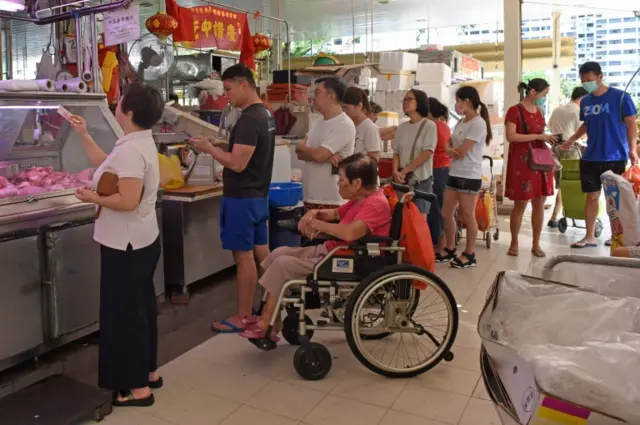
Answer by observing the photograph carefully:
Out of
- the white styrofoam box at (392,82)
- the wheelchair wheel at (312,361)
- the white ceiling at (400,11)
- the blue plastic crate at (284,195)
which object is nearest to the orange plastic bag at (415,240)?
the wheelchair wheel at (312,361)

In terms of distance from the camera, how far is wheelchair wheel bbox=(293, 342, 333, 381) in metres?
3.14

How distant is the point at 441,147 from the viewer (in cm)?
568

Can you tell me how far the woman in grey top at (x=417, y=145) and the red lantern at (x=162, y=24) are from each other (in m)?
2.51

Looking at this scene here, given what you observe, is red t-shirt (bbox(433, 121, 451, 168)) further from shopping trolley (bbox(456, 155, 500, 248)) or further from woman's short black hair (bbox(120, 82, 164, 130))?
woman's short black hair (bbox(120, 82, 164, 130))

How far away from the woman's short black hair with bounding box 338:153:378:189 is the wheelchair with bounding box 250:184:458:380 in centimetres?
19

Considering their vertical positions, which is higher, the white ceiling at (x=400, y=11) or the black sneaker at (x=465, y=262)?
the white ceiling at (x=400, y=11)

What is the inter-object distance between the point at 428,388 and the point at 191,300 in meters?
1.85

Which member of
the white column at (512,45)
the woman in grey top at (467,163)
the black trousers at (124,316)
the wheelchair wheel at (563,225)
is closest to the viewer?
the black trousers at (124,316)

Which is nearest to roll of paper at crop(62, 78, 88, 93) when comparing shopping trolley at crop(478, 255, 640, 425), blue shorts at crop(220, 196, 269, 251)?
blue shorts at crop(220, 196, 269, 251)

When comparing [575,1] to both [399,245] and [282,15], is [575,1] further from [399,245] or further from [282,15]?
[399,245]

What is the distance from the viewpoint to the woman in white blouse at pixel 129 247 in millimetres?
2684

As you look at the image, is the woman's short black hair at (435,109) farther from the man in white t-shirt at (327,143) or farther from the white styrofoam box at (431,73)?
the white styrofoam box at (431,73)

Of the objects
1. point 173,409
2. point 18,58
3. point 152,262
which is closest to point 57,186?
point 152,262

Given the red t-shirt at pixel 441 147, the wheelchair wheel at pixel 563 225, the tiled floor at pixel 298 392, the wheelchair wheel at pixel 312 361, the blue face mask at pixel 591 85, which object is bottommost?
the tiled floor at pixel 298 392
